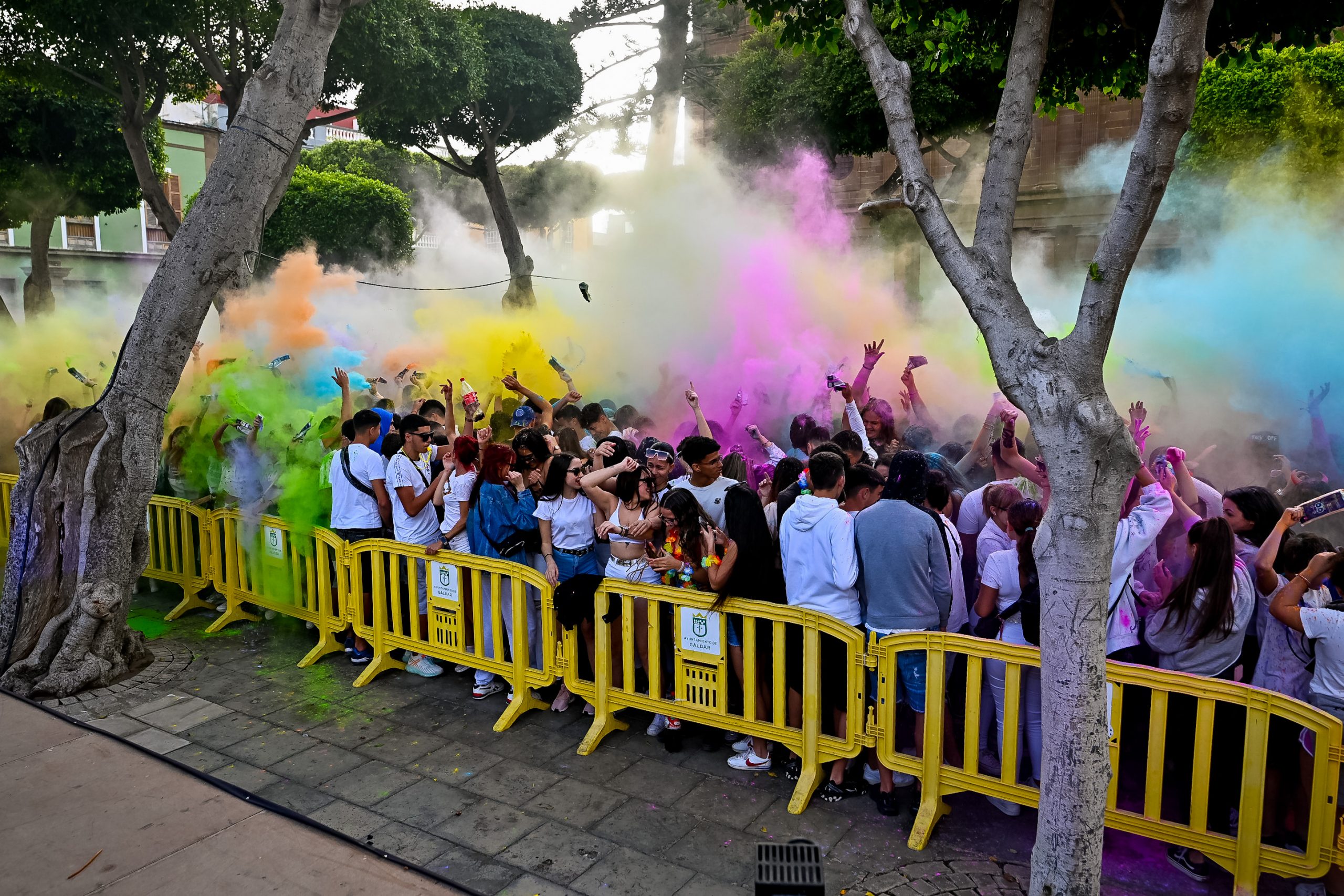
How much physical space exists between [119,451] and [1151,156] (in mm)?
6308

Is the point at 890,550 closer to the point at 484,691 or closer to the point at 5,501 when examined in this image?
the point at 484,691

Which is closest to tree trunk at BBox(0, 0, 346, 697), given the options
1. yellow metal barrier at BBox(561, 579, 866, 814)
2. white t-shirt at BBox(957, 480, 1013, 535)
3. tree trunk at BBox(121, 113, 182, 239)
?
yellow metal barrier at BBox(561, 579, 866, 814)

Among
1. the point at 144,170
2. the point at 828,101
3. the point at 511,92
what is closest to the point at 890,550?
the point at 828,101

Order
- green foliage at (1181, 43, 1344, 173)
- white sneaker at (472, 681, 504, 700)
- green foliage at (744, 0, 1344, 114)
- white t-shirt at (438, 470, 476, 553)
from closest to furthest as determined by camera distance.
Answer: green foliage at (744, 0, 1344, 114) < white sneaker at (472, 681, 504, 700) < white t-shirt at (438, 470, 476, 553) < green foliage at (1181, 43, 1344, 173)

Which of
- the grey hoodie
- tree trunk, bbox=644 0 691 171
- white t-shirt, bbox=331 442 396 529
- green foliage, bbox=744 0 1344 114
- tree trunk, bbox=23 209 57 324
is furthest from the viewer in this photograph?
tree trunk, bbox=644 0 691 171

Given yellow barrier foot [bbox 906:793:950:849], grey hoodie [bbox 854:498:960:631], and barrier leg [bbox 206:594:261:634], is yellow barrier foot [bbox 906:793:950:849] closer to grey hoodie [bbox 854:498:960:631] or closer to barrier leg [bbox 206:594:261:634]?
grey hoodie [bbox 854:498:960:631]

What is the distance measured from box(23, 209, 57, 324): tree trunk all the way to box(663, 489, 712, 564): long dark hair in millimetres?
18214

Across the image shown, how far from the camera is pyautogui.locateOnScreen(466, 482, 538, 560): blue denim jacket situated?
567cm

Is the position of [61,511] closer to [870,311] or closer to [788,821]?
[788,821]

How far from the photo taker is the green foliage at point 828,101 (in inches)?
486

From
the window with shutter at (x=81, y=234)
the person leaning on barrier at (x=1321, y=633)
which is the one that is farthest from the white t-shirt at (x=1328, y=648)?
the window with shutter at (x=81, y=234)

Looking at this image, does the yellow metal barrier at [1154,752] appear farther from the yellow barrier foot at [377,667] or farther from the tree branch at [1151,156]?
the yellow barrier foot at [377,667]

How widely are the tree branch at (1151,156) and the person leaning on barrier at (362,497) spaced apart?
4.69 m

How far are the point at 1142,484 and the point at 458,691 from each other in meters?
4.15
